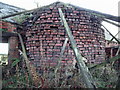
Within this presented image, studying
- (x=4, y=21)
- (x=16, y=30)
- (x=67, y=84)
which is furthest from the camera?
(x=16, y=30)

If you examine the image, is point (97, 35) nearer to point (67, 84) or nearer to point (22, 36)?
point (67, 84)

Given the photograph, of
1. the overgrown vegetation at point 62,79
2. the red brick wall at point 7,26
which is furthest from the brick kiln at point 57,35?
the red brick wall at point 7,26

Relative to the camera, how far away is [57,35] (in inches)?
190

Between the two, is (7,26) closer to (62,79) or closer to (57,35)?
(57,35)

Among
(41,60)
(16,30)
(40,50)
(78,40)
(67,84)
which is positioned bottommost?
(67,84)

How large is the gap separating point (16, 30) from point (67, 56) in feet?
7.15

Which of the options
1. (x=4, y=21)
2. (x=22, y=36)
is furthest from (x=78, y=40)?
(x=4, y=21)

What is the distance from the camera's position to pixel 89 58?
4.96 m

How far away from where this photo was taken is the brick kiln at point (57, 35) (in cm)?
475

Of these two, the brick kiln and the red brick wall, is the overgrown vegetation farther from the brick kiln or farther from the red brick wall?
the red brick wall

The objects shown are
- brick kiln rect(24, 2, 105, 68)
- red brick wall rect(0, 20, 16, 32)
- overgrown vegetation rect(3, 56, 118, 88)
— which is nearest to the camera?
overgrown vegetation rect(3, 56, 118, 88)

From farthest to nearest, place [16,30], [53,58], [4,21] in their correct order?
[16,30]
[4,21]
[53,58]

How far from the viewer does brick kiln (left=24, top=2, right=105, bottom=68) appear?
4746mm

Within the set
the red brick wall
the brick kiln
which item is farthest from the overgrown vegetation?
the red brick wall
